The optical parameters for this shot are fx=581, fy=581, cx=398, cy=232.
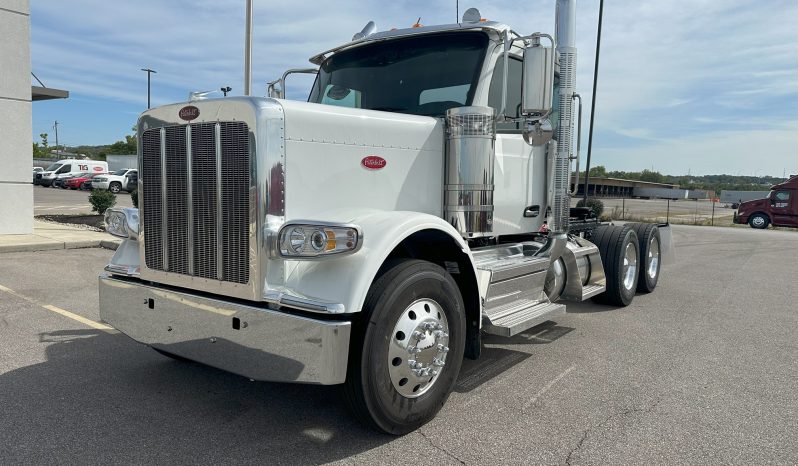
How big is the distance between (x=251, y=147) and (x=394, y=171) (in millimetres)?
1051

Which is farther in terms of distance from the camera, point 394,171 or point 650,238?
point 650,238

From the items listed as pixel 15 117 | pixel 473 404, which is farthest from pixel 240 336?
pixel 15 117

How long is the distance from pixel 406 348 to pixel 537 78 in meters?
2.08

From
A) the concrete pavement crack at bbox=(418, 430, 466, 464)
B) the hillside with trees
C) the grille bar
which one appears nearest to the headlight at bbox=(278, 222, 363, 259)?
the grille bar

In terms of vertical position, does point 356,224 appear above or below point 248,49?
below

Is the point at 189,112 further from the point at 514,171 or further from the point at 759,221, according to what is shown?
the point at 759,221

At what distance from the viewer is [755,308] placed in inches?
283

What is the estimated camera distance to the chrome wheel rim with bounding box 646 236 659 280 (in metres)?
7.98

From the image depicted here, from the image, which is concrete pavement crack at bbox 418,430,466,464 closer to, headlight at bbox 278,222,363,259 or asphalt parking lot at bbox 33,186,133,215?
headlight at bbox 278,222,363,259

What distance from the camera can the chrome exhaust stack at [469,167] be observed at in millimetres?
4047

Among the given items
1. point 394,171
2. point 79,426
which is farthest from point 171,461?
point 394,171

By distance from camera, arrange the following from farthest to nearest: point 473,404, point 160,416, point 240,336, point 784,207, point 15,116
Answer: point 784,207, point 15,116, point 473,404, point 160,416, point 240,336

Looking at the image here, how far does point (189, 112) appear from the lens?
3344 millimetres

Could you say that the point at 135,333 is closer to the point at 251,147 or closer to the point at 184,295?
the point at 184,295
